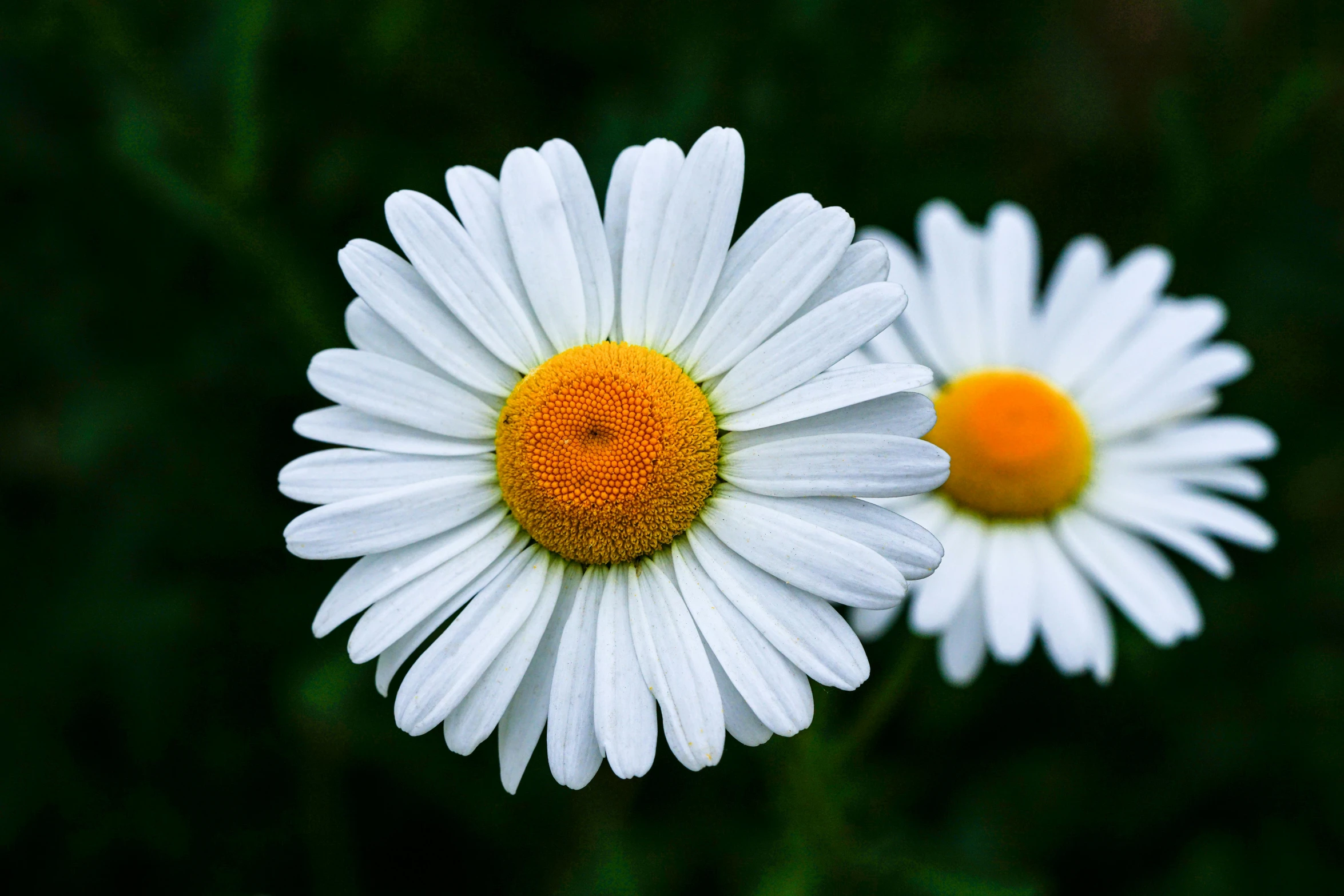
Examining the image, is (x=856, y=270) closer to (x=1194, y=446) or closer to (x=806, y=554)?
(x=806, y=554)

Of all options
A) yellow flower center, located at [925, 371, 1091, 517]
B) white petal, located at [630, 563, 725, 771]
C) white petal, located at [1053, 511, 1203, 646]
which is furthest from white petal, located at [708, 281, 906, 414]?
white petal, located at [1053, 511, 1203, 646]

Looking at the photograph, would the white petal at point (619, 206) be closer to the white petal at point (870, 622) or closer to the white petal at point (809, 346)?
the white petal at point (809, 346)

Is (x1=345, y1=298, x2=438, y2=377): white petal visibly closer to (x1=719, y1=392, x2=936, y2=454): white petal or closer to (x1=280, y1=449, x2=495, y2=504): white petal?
(x1=280, y1=449, x2=495, y2=504): white petal

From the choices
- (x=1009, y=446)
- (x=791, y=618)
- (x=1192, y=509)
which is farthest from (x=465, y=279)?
(x=1192, y=509)

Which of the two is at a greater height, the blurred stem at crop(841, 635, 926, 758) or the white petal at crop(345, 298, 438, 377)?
the white petal at crop(345, 298, 438, 377)

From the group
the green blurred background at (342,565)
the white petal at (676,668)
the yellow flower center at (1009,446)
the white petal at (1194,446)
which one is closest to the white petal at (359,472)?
the white petal at (676,668)

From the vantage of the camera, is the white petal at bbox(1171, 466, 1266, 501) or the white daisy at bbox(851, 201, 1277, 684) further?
the white petal at bbox(1171, 466, 1266, 501)
